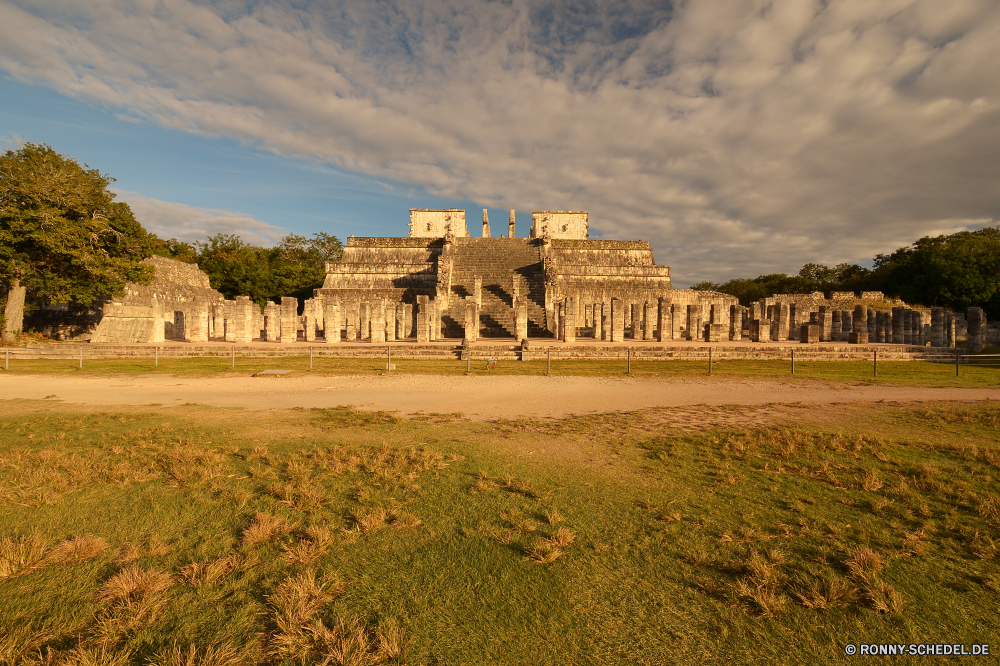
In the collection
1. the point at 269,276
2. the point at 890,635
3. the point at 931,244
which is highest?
the point at 931,244

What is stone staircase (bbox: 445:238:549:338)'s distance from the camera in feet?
76.4

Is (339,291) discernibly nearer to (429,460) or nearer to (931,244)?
(429,460)

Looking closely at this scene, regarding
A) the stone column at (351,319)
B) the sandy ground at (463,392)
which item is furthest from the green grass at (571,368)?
the stone column at (351,319)

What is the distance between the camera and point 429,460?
184 inches

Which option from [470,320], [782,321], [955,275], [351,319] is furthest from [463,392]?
[955,275]

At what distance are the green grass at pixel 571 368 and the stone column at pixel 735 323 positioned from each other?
656cm

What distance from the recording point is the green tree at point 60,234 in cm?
1595

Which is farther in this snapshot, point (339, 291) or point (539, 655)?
point (339, 291)

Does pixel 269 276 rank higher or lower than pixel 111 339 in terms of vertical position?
higher

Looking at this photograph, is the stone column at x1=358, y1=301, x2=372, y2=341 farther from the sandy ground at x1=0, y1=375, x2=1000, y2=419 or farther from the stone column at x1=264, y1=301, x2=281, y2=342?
the sandy ground at x1=0, y1=375, x2=1000, y2=419

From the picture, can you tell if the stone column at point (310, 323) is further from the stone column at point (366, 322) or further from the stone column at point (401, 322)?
the stone column at point (401, 322)

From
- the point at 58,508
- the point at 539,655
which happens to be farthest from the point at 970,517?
the point at 58,508

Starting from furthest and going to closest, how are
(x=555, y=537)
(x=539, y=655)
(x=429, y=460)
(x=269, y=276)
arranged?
(x=269, y=276) < (x=429, y=460) < (x=555, y=537) < (x=539, y=655)

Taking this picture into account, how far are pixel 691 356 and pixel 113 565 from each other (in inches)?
661
